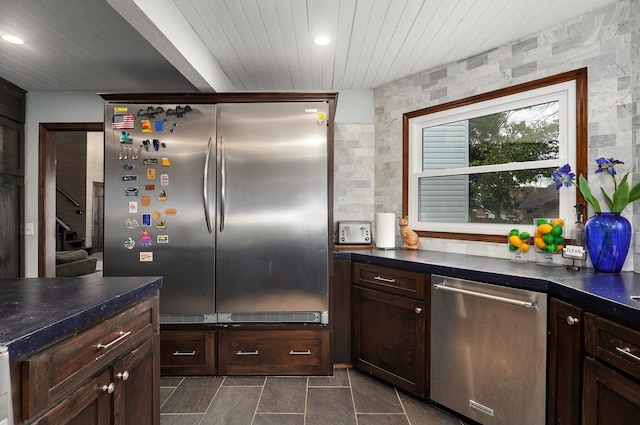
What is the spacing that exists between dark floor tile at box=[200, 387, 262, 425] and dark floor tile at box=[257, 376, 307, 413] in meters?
0.06

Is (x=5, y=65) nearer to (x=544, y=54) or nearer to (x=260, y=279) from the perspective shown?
(x=260, y=279)

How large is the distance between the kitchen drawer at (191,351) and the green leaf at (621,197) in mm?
2639

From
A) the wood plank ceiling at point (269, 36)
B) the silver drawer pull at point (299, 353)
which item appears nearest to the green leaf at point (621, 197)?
the wood plank ceiling at point (269, 36)

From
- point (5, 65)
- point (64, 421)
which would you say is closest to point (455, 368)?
point (64, 421)

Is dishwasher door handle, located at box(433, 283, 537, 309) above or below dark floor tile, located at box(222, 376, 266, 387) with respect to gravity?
above

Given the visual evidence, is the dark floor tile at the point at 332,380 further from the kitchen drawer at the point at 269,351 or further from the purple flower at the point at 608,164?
the purple flower at the point at 608,164

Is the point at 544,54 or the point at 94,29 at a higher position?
the point at 94,29

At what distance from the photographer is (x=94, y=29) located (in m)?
2.29

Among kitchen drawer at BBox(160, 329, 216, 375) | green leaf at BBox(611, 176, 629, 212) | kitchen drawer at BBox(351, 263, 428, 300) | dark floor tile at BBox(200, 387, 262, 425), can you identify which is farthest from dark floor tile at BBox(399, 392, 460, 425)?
green leaf at BBox(611, 176, 629, 212)

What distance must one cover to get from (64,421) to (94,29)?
2.36 meters

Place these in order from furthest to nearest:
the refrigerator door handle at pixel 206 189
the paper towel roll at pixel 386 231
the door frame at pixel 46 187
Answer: the door frame at pixel 46 187, the paper towel roll at pixel 386 231, the refrigerator door handle at pixel 206 189

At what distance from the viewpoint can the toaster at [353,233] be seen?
2975 millimetres

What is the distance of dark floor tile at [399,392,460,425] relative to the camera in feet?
6.66

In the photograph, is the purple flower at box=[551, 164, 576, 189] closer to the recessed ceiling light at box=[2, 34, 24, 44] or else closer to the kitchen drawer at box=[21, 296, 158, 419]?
the kitchen drawer at box=[21, 296, 158, 419]
